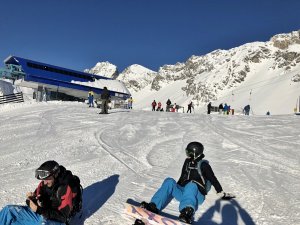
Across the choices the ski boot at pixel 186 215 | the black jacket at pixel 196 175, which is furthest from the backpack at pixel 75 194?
the black jacket at pixel 196 175

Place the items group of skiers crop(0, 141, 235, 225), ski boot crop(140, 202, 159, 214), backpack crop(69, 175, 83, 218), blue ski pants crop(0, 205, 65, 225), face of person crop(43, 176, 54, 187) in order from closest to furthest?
blue ski pants crop(0, 205, 65, 225), group of skiers crop(0, 141, 235, 225), face of person crop(43, 176, 54, 187), backpack crop(69, 175, 83, 218), ski boot crop(140, 202, 159, 214)

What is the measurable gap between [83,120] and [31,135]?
15.2ft

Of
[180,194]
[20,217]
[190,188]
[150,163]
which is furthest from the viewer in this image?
[150,163]

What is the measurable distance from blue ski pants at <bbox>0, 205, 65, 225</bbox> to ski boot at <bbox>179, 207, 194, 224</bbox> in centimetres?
166

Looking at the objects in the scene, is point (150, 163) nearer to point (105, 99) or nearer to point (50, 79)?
point (105, 99)

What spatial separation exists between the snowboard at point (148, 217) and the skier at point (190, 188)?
0.21m

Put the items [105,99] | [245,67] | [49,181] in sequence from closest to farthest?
1. [49,181]
2. [105,99]
3. [245,67]

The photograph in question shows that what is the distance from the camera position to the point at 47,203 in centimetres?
477

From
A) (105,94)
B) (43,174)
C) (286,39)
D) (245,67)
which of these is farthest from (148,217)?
(286,39)

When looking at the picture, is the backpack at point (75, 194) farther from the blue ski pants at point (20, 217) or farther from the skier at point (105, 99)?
the skier at point (105, 99)

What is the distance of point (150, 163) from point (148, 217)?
4.42m

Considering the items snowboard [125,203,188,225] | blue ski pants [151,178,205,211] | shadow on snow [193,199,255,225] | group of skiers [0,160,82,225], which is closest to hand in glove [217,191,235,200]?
shadow on snow [193,199,255,225]

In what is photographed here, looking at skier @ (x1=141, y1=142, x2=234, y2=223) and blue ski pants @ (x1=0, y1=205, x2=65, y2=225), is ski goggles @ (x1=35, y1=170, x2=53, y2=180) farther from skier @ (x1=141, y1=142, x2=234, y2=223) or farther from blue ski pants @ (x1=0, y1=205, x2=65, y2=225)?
skier @ (x1=141, y1=142, x2=234, y2=223)

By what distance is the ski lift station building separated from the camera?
41.9 metres
